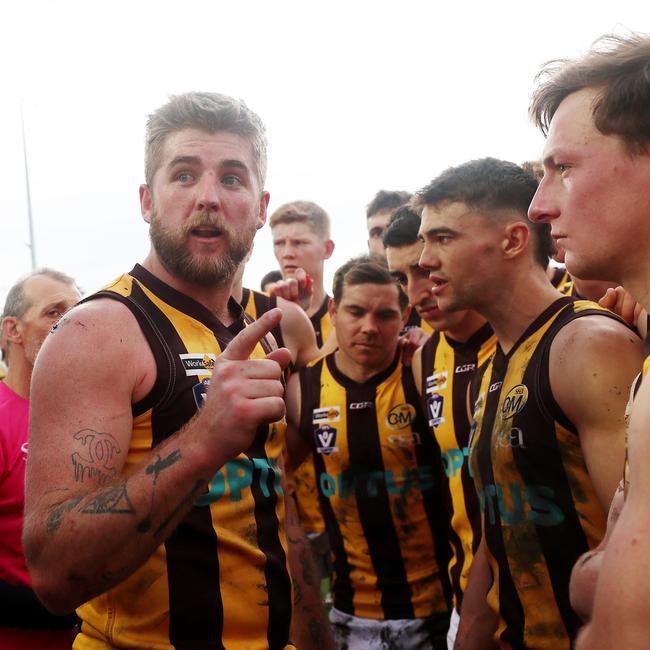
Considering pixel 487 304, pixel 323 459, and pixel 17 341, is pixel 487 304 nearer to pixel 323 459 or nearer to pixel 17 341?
pixel 323 459

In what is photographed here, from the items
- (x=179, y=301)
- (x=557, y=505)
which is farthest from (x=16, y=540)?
(x=557, y=505)

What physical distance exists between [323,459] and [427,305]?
1146 millimetres

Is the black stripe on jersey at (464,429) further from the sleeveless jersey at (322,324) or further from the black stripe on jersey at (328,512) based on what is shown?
the sleeveless jersey at (322,324)

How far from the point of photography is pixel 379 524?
434cm

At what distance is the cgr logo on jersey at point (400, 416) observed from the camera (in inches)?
171

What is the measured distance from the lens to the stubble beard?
8.18ft

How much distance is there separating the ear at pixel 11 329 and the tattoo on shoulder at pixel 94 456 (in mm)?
2253

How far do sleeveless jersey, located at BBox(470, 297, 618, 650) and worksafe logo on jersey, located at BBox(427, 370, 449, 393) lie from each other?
122 cm

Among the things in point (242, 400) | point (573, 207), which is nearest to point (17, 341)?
point (242, 400)

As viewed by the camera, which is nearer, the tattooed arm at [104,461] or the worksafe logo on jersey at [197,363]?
the tattooed arm at [104,461]

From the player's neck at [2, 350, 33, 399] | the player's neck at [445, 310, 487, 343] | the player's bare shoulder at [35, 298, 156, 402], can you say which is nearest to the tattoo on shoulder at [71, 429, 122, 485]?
the player's bare shoulder at [35, 298, 156, 402]

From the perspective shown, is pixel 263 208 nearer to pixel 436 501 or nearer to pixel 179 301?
pixel 179 301

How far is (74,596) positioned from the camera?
75.9 inches

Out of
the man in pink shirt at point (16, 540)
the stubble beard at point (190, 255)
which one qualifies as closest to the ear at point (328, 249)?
the man in pink shirt at point (16, 540)
